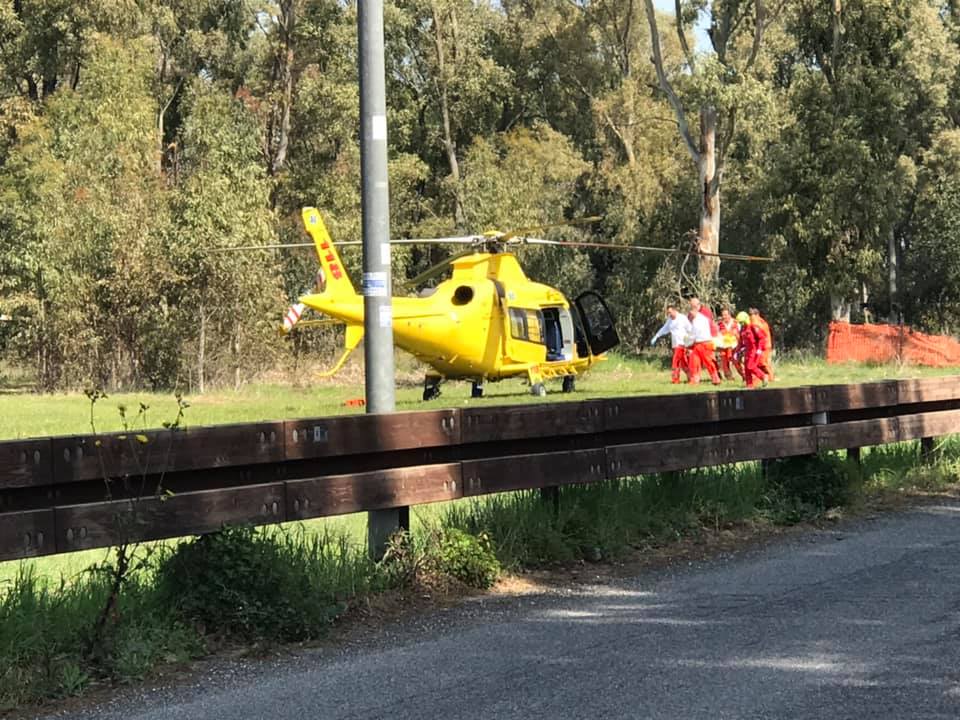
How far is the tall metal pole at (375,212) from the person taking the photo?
855 cm

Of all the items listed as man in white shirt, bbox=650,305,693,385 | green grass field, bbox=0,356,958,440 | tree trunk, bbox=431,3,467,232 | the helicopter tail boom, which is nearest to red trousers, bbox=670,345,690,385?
man in white shirt, bbox=650,305,693,385

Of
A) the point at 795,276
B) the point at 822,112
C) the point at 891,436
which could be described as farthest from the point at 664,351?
the point at 891,436

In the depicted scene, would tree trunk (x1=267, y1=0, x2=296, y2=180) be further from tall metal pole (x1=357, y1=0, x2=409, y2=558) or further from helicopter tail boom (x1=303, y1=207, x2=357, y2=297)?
tall metal pole (x1=357, y1=0, x2=409, y2=558)

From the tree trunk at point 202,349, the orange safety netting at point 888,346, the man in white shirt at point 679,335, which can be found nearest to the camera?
the man in white shirt at point 679,335

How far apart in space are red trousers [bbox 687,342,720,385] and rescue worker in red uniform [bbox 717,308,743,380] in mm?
506

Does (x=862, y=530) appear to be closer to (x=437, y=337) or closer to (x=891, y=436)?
(x=891, y=436)

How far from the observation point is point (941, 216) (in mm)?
56625

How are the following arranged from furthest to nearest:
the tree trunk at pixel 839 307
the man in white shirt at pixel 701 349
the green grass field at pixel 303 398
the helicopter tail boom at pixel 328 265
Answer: the tree trunk at pixel 839 307
the man in white shirt at pixel 701 349
the helicopter tail boom at pixel 328 265
the green grass field at pixel 303 398

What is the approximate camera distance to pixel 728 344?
31.2m

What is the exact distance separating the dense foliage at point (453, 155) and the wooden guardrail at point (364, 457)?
87.1ft

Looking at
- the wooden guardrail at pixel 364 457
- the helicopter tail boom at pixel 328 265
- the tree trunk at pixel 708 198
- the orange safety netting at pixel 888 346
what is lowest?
the orange safety netting at pixel 888 346

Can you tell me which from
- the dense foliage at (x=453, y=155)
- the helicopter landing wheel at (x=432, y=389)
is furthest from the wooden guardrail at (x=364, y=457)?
the dense foliage at (x=453, y=155)

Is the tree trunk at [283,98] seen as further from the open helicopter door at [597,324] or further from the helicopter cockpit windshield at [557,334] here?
the helicopter cockpit windshield at [557,334]

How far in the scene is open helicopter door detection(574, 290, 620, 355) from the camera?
93.2 ft
